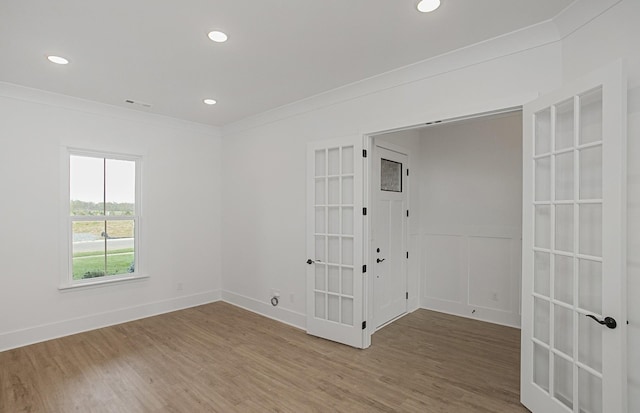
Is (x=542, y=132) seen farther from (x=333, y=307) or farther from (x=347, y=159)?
(x=333, y=307)

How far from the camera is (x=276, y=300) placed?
4500 mm

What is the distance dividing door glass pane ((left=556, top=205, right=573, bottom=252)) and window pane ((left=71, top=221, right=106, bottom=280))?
5064 mm

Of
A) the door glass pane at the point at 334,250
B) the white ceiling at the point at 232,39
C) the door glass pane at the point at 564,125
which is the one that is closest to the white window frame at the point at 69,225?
the white ceiling at the point at 232,39

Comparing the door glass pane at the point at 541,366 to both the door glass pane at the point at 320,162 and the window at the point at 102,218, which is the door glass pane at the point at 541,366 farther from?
the window at the point at 102,218

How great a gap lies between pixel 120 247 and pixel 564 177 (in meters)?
5.10

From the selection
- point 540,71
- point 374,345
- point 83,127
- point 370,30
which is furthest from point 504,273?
point 83,127

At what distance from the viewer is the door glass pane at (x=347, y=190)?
12.0 ft

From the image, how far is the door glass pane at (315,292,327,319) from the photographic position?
12.7ft

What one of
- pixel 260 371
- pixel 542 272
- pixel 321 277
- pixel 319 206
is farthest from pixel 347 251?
pixel 542 272

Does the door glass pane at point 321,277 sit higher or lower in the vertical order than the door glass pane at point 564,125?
lower

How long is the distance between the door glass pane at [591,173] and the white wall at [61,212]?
489 centimetres

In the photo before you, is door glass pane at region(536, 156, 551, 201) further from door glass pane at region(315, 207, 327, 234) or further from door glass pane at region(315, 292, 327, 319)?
door glass pane at region(315, 292, 327, 319)

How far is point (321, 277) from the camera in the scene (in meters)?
3.92

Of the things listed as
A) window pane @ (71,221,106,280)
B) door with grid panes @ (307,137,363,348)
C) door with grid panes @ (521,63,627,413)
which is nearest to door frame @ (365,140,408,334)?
door with grid panes @ (307,137,363,348)
